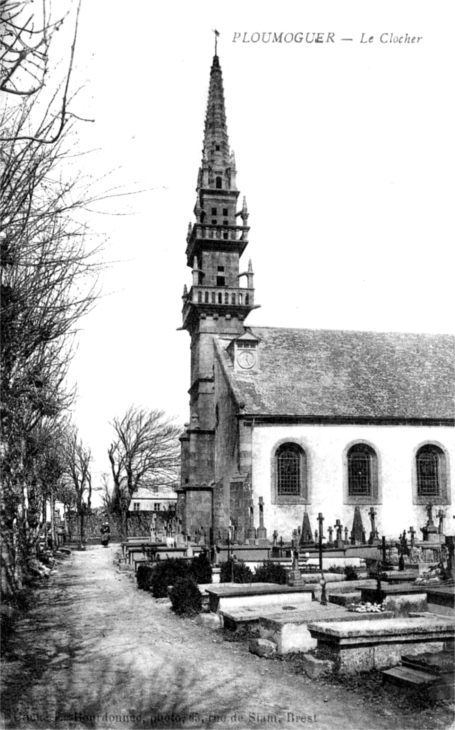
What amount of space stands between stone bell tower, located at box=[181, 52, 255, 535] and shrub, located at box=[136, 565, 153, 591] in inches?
559

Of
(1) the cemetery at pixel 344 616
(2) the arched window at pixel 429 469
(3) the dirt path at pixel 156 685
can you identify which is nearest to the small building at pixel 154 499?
(2) the arched window at pixel 429 469

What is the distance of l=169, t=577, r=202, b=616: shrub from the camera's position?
1395cm

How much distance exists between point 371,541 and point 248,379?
31.5 ft

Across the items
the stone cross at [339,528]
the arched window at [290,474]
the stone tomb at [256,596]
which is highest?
the arched window at [290,474]

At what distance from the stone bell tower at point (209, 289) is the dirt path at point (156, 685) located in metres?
21.9

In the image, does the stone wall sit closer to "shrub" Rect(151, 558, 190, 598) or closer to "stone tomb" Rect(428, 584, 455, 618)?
"shrub" Rect(151, 558, 190, 598)

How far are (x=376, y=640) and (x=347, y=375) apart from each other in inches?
968

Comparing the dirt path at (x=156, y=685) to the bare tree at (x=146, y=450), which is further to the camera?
the bare tree at (x=146, y=450)

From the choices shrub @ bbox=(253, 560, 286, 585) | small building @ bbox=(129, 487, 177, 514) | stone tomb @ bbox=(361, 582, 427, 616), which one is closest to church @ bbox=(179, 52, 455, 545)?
shrub @ bbox=(253, 560, 286, 585)

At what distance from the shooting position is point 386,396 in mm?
31609

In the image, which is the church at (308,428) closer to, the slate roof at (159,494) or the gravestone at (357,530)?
the gravestone at (357,530)

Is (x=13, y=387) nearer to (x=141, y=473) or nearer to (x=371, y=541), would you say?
(x=371, y=541)

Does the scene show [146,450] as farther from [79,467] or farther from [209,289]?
[209,289]

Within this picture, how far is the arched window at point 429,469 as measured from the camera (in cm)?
3067
